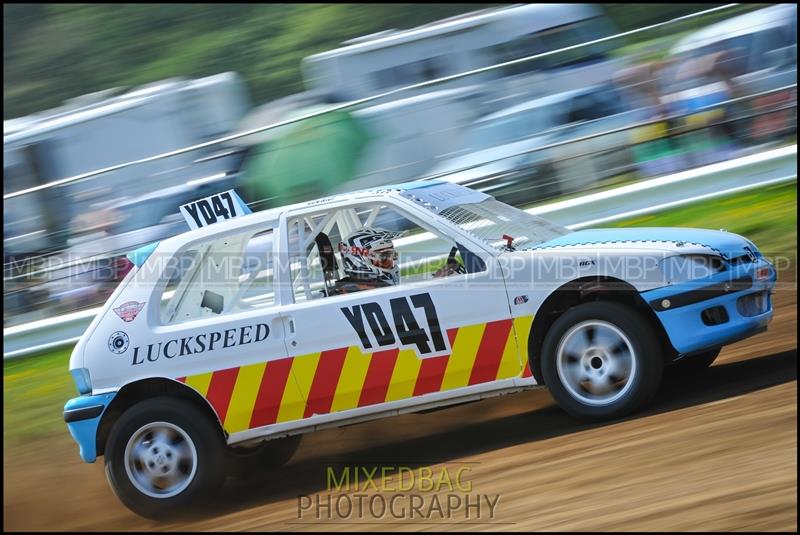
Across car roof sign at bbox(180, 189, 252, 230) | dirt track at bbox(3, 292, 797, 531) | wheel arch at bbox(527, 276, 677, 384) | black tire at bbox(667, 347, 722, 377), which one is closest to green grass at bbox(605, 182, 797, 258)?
dirt track at bbox(3, 292, 797, 531)

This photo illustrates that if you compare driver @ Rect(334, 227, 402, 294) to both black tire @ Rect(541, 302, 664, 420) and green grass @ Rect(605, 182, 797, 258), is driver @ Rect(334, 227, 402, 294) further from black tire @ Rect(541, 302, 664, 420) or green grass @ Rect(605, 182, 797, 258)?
green grass @ Rect(605, 182, 797, 258)

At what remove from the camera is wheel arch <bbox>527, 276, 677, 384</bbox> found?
589 cm

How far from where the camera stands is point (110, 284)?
10.8 metres

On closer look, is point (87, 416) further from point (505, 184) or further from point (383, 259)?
point (505, 184)

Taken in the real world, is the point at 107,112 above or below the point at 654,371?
above

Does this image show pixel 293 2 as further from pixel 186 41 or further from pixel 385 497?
pixel 385 497

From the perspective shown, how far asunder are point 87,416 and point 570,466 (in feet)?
9.64

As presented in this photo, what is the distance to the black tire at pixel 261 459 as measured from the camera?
7129 millimetres

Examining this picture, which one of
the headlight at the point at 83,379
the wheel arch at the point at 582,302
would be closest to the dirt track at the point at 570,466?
the wheel arch at the point at 582,302

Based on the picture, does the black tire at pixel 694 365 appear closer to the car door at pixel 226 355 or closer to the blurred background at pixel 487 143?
the car door at pixel 226 355

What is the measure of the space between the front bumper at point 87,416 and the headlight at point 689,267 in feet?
11.2

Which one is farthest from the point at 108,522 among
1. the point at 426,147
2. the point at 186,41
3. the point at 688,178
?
the point at 186,41

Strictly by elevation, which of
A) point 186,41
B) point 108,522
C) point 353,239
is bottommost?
point 108,522

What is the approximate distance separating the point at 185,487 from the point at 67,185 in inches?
230
